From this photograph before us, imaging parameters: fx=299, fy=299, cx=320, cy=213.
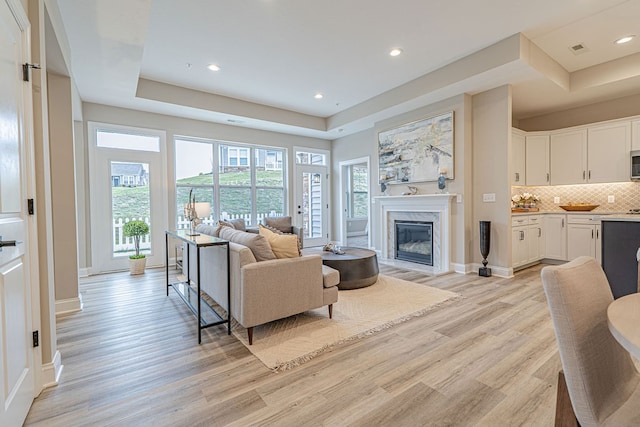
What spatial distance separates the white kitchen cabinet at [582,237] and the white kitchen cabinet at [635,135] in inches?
47.6

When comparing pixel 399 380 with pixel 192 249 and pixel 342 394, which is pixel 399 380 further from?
pixel 192 249

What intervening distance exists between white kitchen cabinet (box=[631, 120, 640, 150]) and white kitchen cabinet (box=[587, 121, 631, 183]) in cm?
3

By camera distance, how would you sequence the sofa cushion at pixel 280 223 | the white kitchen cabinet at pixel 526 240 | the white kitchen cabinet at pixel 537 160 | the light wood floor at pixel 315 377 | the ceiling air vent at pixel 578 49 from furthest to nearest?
1. the sofa cushion at pixel 280 223
2. the white kitchen cabinet at pixel 537 160
3. the white kitchen cabinet at pixel 526 240
4. the ceiling air vent at pixel 578 49
5. the light wood floor at pixel 315 377

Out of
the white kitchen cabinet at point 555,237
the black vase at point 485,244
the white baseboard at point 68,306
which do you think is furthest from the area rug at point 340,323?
the white kitchen cabinet at point 555,237

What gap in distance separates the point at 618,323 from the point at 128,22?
382 cm

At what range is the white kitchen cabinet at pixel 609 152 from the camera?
15.1 ft

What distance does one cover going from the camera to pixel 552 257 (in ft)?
17.3

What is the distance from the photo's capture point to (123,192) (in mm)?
5180

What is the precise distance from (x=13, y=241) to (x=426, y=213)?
5.14m

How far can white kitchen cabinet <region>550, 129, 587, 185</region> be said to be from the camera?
199 inches

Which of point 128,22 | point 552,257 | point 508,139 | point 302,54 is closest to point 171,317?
point 128,22

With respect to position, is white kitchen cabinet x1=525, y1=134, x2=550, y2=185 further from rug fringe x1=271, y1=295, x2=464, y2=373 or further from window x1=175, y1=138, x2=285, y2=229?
window x1=175, y1=138, x2=285, y2=229

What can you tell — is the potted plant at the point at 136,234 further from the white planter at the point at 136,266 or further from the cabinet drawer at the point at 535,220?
the cabinet drawer at the point at 535,220

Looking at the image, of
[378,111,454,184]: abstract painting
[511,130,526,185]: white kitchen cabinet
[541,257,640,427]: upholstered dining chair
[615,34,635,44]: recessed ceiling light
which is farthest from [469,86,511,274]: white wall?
[541,257,640,427]: upholstered dining chair
